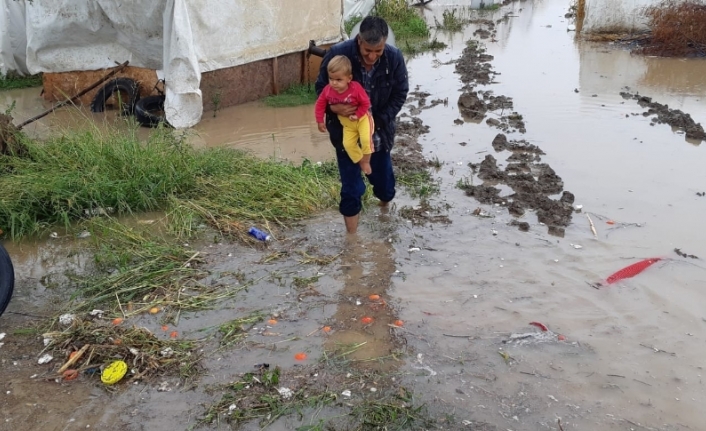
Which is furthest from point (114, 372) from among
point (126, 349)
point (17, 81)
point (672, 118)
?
point (17, 81)

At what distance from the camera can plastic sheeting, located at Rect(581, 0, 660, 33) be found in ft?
42.9

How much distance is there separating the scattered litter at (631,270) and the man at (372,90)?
1805mm

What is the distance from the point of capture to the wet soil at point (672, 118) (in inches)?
272

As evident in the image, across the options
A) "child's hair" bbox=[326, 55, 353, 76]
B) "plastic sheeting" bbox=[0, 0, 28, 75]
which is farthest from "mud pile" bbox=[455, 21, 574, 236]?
"plastic sheeting" bbox=[0, 0, 28, 75]

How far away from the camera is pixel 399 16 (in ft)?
54.0

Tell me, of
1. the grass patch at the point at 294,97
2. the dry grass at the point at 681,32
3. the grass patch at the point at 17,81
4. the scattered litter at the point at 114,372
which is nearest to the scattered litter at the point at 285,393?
the scattered litter at the point at 114,372

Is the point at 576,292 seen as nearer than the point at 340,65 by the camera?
No

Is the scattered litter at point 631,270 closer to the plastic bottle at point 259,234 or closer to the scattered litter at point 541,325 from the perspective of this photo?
the scattered litter at point 541,325

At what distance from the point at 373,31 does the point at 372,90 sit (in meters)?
0.51

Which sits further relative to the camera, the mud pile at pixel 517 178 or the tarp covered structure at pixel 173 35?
the tarp covered structure at pixel 173 35

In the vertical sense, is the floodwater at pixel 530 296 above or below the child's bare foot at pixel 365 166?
below

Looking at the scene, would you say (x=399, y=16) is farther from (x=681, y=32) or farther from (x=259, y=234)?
(x=259, y=234)

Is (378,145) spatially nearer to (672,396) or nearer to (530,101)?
(672,396)

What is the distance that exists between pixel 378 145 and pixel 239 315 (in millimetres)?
1563
